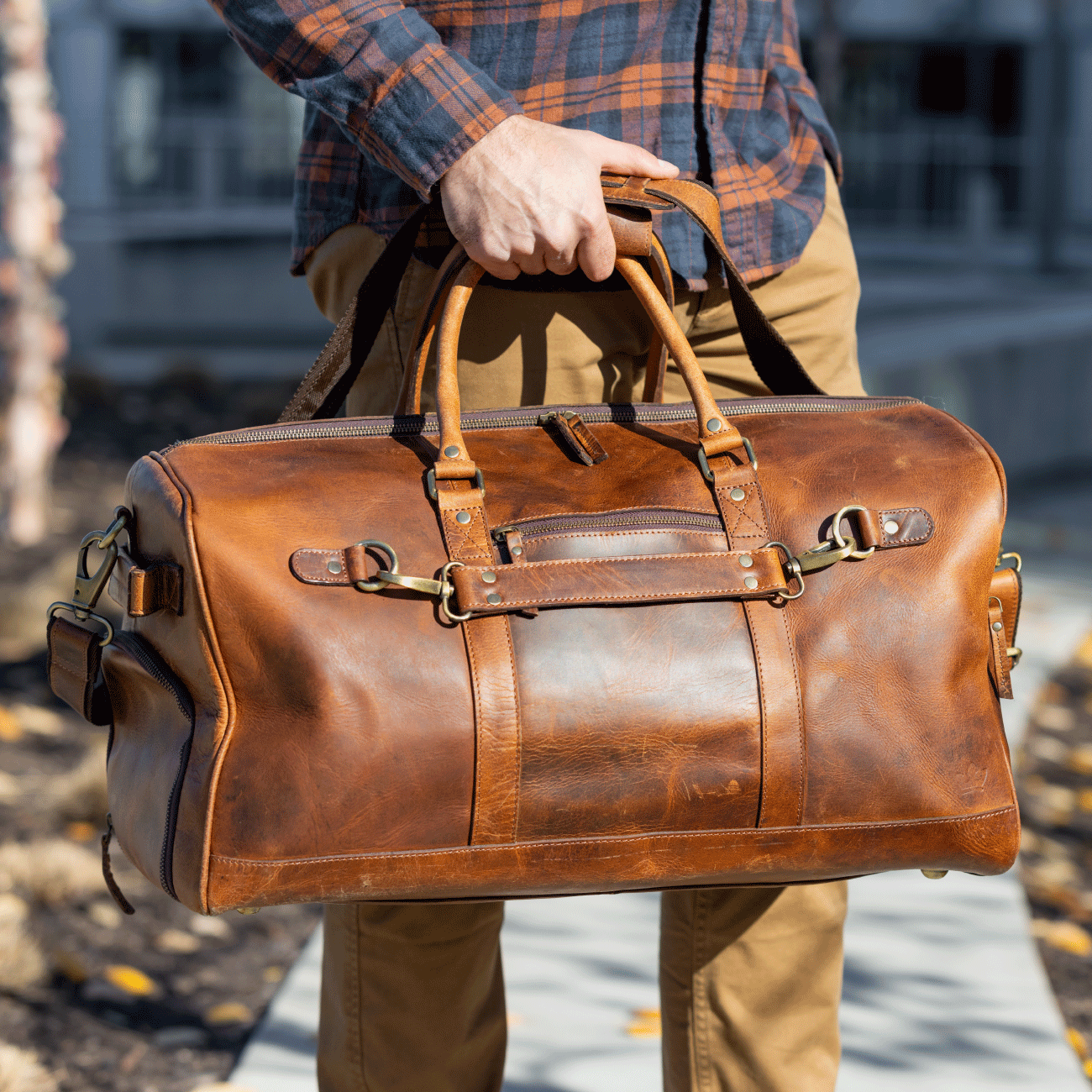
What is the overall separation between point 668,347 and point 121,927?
205 cm

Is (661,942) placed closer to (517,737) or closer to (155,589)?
(517,737)

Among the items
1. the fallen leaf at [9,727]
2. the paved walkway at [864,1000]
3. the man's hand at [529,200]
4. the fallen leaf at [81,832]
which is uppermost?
the man's hand at [529,200]

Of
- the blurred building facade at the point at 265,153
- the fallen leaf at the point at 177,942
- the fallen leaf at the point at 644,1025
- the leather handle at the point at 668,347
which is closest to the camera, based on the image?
the leather handle at the point at 668,347

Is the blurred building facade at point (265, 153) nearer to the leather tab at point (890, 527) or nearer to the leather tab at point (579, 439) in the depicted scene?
the leather tab at point (579, 439)

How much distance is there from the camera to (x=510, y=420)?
1.48 metres

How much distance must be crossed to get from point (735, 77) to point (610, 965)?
1.74 meters

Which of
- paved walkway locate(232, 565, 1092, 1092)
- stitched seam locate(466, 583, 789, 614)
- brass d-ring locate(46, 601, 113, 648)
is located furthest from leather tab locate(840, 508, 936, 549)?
paved walkway locate(232, 565, 1092, 1092)

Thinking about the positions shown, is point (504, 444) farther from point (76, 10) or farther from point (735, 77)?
point (76, 10)

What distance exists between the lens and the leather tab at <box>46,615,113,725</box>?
1.45 metres

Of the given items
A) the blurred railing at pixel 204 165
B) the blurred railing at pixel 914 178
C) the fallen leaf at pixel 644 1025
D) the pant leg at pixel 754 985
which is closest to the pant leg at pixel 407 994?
the pant leg at pixel 754 985

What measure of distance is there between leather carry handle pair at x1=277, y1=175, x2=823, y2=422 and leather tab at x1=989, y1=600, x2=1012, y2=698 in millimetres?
349

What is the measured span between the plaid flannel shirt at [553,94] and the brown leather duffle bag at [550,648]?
12 cm

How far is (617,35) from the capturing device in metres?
1.54

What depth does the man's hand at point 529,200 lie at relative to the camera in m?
1.38
